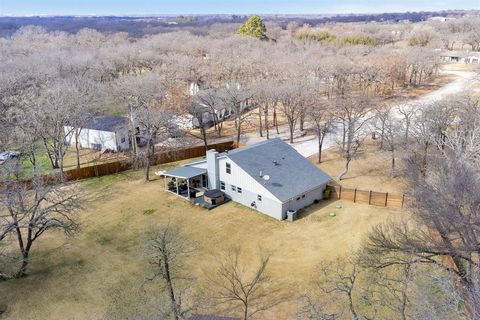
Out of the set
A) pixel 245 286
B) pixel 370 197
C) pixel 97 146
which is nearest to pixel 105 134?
pixel 97 146

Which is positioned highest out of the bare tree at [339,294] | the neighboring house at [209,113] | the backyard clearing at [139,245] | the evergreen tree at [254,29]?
the evergreen tree at [254,29]

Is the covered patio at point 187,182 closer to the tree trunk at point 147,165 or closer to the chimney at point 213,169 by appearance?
the chimney at point 213,169

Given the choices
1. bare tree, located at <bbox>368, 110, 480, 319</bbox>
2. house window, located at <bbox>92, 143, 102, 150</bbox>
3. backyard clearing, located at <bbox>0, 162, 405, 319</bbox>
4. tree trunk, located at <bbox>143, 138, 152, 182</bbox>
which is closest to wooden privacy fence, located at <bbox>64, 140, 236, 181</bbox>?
tree trunk, located at <bbox>143, 138, 152, 182</bbox>

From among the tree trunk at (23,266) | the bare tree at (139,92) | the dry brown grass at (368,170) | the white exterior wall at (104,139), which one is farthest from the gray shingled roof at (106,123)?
the dry brown grass at (368,170)

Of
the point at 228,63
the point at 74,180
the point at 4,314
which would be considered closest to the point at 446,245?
the point at 4,314

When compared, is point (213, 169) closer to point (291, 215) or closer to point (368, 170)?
point (291, 215)

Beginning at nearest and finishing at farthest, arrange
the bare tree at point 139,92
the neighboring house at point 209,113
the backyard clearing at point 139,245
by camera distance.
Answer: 1. the backyard clearing at point 139,245
2. the bare tree at point 139,92
3. the neighboring house at point 209,113

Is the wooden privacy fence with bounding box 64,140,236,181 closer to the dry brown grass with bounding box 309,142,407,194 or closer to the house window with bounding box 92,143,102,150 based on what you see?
the house window with bounding box 92,143,102,150

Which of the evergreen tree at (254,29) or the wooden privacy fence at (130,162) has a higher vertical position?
the evergreen tree at (254,29)

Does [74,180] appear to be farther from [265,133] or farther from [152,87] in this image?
[265,133]
